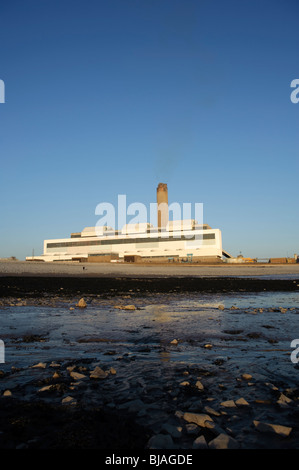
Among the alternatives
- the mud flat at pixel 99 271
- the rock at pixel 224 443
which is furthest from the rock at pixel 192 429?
the mud flat at pixel 99 271

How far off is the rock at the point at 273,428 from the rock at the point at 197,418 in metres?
0.32

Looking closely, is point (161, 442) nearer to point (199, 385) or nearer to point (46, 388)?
point (199, 385)

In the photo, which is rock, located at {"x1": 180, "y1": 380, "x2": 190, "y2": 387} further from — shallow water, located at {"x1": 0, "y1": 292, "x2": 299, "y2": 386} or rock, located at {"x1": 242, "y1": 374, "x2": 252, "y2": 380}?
shallow water, located at {"x1": 0, "y1": 292, "x2": 299, "y2": 386}

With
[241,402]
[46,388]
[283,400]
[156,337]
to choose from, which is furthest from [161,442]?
[156,337]

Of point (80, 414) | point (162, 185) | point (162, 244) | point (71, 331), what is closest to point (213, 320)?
point (71, 331)

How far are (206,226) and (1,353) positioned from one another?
323 feet

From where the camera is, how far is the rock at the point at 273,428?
2.04 meters

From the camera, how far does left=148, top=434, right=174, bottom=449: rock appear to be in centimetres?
190

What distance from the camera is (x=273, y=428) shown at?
2.08m

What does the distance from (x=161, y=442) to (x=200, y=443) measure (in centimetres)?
24

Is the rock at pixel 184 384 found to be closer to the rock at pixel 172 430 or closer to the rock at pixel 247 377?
the rock at pixel 247 377
